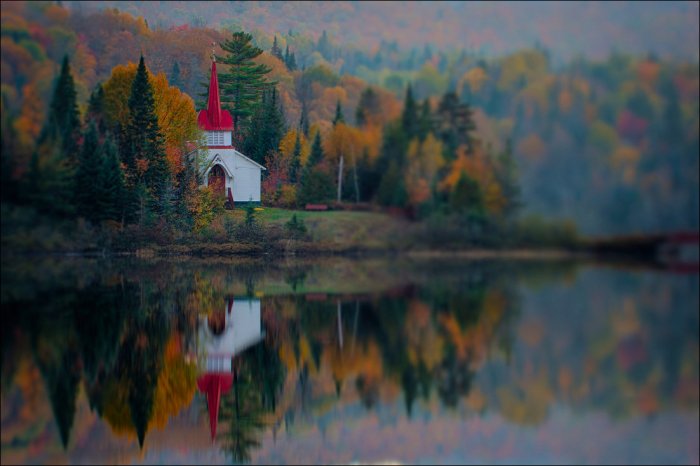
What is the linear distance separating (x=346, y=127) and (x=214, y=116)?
3.54m

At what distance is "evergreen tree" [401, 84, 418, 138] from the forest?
38mm

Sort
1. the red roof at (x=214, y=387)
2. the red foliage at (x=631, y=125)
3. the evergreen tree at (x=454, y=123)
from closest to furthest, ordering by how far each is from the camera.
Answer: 1. the red roof at (x=214, y=387)
2. the evergreen tree at (x=454, y=123)
3. the red foliage at (x=631, y=125)

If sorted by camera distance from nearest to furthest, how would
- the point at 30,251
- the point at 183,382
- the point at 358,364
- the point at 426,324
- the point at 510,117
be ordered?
the point at 183,382, the point at 358,364, the point at 426,324, the point at 30,251, the point at 510,117

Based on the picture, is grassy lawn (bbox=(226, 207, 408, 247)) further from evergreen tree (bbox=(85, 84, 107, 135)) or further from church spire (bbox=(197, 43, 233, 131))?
evergreen tree (bbox=(85, 84, 107, 135))

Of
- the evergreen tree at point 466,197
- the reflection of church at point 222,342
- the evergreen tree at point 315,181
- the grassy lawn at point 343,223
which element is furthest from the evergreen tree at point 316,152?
the reflection of church at point 222,342

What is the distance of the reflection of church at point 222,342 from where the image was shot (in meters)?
7.94

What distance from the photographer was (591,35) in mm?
20125

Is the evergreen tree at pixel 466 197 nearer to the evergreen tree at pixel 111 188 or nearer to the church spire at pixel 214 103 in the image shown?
the church spire at pixel 214 103

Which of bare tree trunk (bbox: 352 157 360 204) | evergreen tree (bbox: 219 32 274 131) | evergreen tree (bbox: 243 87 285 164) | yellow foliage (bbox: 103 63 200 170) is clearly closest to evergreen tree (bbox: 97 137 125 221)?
yellow foliage (bbox: 103 63 200 170)

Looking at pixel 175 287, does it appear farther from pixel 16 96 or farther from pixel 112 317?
pixel 16 96

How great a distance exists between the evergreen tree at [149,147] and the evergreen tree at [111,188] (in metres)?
0.34

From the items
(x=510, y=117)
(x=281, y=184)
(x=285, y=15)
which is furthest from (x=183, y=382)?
(x=510, y=117)

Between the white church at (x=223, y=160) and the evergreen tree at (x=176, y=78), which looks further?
the evergreen tree at (x=176, y=78)

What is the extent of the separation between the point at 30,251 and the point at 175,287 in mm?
3659
